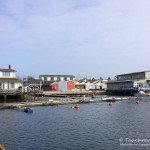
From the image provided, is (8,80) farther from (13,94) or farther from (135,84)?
(135,84)

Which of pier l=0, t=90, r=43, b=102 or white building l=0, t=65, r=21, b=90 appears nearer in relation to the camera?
pier l=0, t=90, r=43, b=102

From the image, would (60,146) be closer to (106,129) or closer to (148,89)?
(106,129)

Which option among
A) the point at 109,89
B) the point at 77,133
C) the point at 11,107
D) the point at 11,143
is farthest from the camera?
the point at 109,89

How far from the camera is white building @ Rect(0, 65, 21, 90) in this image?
10014 cm

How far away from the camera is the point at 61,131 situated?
152ft

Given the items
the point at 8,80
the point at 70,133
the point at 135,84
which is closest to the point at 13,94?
the point at 8,80

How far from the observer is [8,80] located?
101562 mm

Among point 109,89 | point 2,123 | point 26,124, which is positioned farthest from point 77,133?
point 109,89

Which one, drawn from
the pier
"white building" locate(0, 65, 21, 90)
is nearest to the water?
the pier

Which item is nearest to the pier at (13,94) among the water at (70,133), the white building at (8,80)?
the white building at (8,80)

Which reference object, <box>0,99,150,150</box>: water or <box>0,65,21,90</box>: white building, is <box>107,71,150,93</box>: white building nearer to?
<box>0,65,21,90</box>: white building

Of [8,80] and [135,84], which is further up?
[8,80]

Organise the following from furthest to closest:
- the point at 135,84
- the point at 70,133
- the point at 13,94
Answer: the point at 135,84, the point at 13,94, the point at 70,133

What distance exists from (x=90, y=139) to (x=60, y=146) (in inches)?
177
